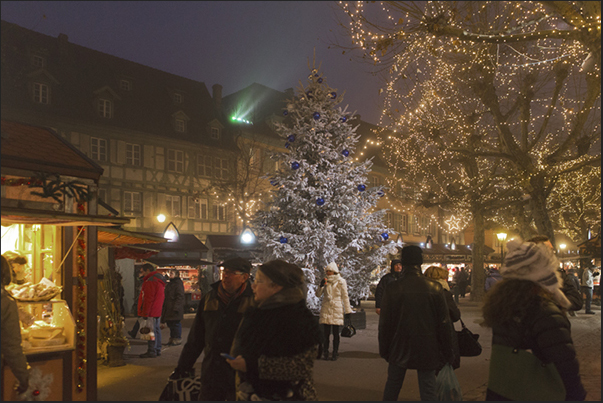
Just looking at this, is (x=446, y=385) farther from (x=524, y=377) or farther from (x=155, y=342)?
(x=155, y=342)

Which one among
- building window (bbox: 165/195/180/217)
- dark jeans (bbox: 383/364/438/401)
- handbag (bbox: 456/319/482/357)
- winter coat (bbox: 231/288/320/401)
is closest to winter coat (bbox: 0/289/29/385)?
winter coat (bbox: 231/288/320/401)

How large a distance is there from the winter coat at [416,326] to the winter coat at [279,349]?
66.1 inches

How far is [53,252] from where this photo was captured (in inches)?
253

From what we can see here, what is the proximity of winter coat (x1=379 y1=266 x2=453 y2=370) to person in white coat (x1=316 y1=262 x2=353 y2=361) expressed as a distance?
15.2 ft

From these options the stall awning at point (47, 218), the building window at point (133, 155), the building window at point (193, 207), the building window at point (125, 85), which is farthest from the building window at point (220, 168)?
the stall awning at point (47, 218)

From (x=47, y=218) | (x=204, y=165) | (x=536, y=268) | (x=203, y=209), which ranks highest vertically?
(x=204, y=165)

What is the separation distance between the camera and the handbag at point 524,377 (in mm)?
3047

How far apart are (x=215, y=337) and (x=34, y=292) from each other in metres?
2.53

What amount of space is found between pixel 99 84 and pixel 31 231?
85.6ft

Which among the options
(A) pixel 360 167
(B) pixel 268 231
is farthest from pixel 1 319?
(A) pixel 360 167

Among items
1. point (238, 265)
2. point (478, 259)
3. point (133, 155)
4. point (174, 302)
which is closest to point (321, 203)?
point (174, 302)

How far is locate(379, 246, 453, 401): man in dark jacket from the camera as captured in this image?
15.6 ft

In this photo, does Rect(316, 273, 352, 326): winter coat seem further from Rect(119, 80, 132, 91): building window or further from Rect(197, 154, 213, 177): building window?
Rect(119, 80, 132, 91): building window

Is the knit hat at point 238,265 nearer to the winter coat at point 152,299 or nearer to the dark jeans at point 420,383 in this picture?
the dark jeans at point 420,383
